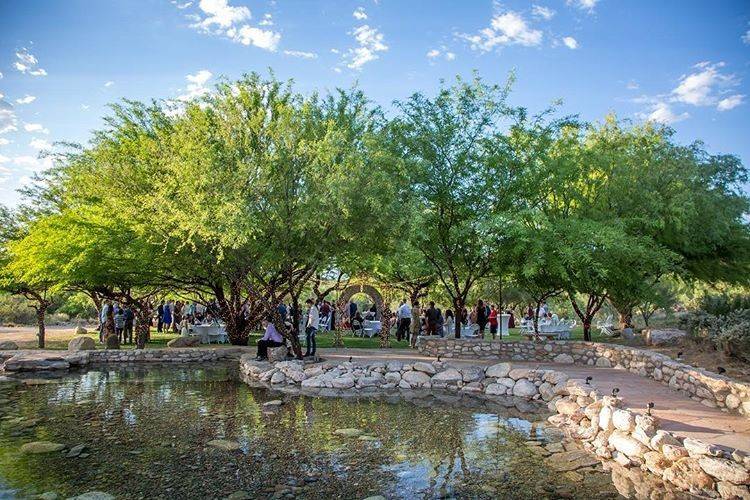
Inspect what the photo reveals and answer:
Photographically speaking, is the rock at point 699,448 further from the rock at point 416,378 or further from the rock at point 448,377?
the rock at point 416,378

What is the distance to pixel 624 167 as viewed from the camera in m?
16.2

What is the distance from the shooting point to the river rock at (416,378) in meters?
12.8

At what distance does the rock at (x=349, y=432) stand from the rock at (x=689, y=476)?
14.7 ft

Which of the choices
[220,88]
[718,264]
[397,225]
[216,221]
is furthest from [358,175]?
[718,264]

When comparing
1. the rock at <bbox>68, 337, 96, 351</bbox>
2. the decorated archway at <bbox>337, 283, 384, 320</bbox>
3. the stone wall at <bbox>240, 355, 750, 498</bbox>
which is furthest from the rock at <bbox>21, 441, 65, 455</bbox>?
the decorated archway at <bbox>337, 283, 384, 320</bbox>

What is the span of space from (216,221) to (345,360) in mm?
5572

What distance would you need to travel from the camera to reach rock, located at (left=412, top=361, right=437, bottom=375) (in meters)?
13.1

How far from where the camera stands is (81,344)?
1716cm

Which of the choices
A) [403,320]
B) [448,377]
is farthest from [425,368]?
[403,320]

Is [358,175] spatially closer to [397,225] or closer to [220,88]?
[397,225]

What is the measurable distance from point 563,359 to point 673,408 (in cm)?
653

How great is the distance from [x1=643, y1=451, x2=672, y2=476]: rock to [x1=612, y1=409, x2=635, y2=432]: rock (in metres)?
0.58

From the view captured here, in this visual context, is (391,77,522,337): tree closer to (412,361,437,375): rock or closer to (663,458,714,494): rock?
(412,361,437,375): rock

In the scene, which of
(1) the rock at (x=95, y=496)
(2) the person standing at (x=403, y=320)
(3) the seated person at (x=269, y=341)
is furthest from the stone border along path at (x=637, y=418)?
(1) the rock at (x=95, y=496)
